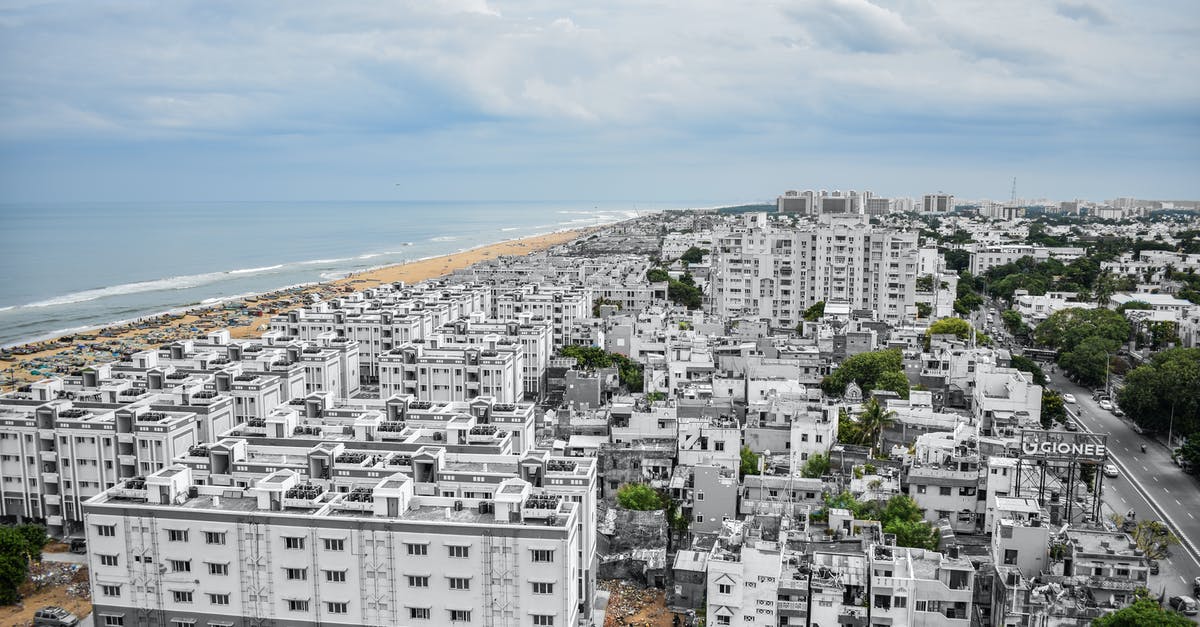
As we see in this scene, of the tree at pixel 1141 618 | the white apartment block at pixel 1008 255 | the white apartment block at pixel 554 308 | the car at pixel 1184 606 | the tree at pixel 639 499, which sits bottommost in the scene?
the car at pixel 1184 606

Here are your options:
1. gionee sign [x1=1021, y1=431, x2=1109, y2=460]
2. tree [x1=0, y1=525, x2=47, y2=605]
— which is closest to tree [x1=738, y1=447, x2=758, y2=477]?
gionee sign [x1=1021, y1=431, x2=1109, y2=460]

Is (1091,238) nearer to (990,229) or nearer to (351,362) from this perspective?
(990,229)

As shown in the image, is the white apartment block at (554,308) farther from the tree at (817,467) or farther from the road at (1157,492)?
the road at (1157,492)

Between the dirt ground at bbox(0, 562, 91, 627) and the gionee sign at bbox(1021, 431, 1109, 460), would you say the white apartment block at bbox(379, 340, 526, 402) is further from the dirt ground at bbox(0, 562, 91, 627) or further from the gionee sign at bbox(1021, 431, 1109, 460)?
the gionee sign at bbox(1021, 431, 1109, 460)

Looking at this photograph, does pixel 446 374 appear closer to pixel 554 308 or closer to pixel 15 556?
pixel 554 308

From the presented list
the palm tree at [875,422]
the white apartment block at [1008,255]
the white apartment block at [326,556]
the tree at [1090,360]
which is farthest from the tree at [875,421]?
the white apartment block at [1008,255]

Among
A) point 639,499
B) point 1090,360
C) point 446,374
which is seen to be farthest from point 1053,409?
point 446,374

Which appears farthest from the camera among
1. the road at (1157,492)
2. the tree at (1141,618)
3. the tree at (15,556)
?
the road at (1157,492)
